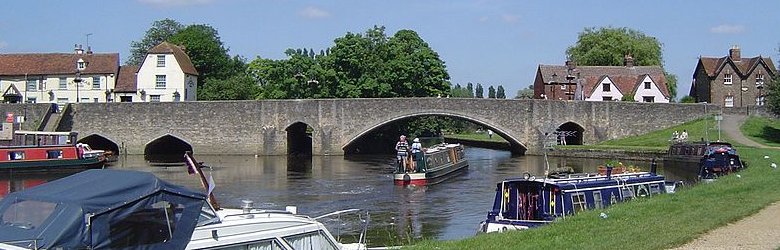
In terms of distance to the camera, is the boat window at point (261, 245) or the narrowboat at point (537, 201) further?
the narrowboat at point (537, 201)

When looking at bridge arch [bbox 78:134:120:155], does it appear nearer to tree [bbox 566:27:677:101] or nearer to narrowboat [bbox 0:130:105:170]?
narrowboat [bbox 0:130:105:170]

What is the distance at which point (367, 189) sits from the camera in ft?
104

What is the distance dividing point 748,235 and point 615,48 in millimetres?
75554

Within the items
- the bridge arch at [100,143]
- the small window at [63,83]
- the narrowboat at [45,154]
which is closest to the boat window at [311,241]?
the narrowboat at [45,154]

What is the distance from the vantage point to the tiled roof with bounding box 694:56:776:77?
70062 mm

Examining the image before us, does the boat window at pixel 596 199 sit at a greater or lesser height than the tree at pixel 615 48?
lesser

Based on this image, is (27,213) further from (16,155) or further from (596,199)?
(16,155)

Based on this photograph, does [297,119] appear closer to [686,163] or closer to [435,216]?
[686,163]

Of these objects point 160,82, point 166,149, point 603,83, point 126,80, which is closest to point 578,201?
point 166,149

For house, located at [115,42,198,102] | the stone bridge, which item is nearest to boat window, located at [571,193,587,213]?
the stone bridge

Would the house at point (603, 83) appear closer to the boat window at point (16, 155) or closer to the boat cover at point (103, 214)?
the boat window at point (16, 155)

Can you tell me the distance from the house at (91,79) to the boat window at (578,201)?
1991 inches

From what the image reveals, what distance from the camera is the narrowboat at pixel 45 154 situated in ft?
132

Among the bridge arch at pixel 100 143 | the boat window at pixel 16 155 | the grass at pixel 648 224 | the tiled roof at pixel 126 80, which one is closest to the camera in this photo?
the grass at pixel 648 224
